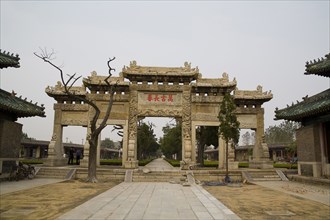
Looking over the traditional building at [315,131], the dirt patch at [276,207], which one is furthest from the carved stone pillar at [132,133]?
the traditional building at [315,131]

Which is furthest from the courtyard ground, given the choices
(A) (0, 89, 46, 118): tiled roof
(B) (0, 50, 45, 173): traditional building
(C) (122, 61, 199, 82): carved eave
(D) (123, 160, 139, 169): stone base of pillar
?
(C) (122, 61, 199, 82): carved eave

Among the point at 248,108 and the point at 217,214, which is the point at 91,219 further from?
the point at 248,108

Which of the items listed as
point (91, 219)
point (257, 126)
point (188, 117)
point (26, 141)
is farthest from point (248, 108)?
point (26, 141)

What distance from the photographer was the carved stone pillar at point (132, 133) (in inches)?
807

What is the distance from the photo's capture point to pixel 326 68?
15367 mm

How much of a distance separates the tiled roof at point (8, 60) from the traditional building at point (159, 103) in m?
6.40

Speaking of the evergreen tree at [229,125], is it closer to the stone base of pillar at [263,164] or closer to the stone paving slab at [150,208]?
the stone base of pillar at [263,164]

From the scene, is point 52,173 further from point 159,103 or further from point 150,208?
point 150,208

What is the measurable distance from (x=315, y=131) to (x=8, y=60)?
18.6 m

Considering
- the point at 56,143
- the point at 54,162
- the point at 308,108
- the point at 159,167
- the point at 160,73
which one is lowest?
the point at 159,167

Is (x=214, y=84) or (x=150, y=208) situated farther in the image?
(x=214, y=84)

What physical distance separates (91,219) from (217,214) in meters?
3.41

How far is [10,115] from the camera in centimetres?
1708

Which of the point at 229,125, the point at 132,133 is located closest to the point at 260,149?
the point at 229,125
